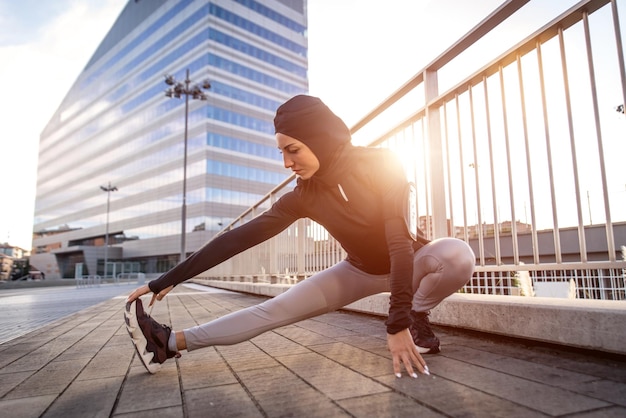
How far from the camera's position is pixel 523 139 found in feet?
8.75

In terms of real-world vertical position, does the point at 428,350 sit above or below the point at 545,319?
below

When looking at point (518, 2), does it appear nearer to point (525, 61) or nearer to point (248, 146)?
point (525, 61)

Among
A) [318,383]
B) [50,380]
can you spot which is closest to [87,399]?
[50,380]

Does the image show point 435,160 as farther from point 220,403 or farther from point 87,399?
point 87,399

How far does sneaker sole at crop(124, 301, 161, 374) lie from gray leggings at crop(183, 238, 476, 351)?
19cm

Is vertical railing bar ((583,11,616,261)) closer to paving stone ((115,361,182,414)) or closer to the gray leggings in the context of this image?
the gray leggings

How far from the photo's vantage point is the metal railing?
2.16 metres

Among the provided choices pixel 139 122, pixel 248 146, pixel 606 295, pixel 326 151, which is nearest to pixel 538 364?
pixel 326 151

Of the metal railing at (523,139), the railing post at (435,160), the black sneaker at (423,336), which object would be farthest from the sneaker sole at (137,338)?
the railing post at (435,160)

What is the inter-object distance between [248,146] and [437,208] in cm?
5024

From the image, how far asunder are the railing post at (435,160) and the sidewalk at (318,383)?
0.86 metres

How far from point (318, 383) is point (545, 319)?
3.98ft

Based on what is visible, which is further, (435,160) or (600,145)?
(435,160)

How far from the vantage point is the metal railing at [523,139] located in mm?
2158
